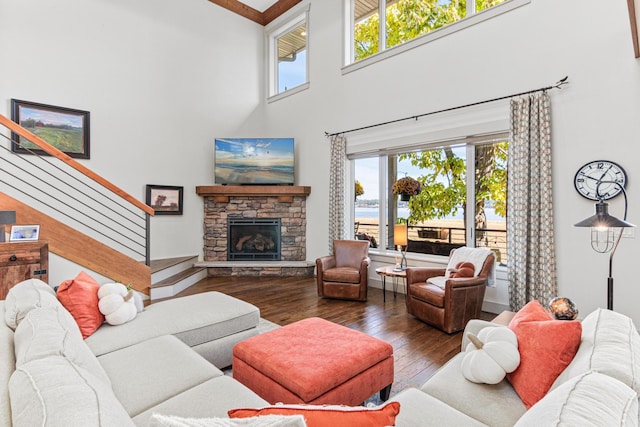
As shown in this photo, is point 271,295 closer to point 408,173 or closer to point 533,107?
point 408,173

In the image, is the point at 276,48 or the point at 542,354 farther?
the point at 276,48

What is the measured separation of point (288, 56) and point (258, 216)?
3517mm

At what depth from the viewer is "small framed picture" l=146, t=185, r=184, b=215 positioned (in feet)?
18.3

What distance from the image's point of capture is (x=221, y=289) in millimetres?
4984

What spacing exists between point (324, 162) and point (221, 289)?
9.21 ft

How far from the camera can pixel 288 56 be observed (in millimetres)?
6926

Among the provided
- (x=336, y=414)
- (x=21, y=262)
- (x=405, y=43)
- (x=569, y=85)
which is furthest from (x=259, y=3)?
(x=336, y=414)

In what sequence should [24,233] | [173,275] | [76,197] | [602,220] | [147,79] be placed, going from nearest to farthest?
1. [602,220]
2. [24,233]
3. [76,197]
4. [173,275]
5. [147,79]

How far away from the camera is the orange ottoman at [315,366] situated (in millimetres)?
1639

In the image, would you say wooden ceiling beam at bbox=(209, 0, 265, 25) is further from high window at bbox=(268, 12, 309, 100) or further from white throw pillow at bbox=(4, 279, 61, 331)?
white throw pillow at bbox=(4, 279, 61, 331)

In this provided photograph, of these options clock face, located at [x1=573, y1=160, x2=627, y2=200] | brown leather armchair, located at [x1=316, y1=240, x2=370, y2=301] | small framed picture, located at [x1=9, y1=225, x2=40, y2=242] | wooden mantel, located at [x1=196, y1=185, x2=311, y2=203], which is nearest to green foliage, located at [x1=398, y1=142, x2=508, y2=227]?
clock face, located at [x1=573, y1=160, x2=627, y2=200]

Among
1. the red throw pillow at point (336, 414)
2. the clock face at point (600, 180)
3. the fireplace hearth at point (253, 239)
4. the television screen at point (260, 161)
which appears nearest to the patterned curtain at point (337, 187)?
the television screen at point (260, 161)

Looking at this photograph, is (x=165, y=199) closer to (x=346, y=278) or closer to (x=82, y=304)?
(x=346, y=278)

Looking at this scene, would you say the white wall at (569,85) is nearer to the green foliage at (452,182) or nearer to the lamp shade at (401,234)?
the green foliage at (452,182)
